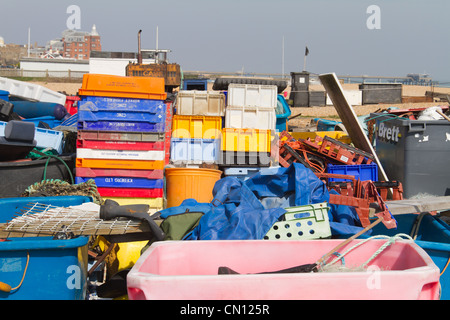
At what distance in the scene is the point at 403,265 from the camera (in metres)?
2.88

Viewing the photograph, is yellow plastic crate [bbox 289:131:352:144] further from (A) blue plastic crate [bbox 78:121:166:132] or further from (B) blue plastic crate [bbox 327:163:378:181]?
(A) blue plastic crate [bbox 78:121:166:132]

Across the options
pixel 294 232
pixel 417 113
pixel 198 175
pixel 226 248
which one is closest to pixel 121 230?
pixel 226 248

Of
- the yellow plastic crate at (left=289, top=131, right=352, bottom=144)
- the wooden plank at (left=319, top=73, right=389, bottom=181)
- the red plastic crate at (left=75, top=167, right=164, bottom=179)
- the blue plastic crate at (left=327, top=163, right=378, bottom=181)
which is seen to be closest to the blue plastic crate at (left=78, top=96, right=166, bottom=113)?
the red plastic crate at (left=75, top=167, right=164, bottom=179)

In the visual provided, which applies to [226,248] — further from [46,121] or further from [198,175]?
[46,121]

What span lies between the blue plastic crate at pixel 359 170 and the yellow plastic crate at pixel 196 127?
1682mm

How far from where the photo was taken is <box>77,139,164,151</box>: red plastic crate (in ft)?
18.9

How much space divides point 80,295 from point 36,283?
0.33 m

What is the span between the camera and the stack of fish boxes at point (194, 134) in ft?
21.6

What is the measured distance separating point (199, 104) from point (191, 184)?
2.51 metres

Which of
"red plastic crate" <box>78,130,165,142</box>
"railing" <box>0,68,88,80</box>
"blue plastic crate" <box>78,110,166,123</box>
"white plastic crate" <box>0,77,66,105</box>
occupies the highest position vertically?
"railing" <box>0,68,88,80</box>

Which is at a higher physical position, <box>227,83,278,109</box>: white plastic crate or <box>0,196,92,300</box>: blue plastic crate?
<box>227,83,278,109</box>: white plastic crate

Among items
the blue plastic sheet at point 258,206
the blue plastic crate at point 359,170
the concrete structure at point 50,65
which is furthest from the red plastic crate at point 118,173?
the concrete structure at point 50,65

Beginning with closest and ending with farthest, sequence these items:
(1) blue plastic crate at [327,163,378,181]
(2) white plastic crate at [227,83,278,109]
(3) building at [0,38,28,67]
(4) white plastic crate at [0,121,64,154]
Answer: (1) blue plastic crate at [327,163,378,181]
(4) white plastic crate at [0,121,64,154]
(2) white plastic crate at [227,83,278,109]
(3) building at [0,38,28,67]

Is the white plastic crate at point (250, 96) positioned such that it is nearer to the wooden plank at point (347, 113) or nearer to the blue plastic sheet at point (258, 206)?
the wooden plank at point (347, 113)
